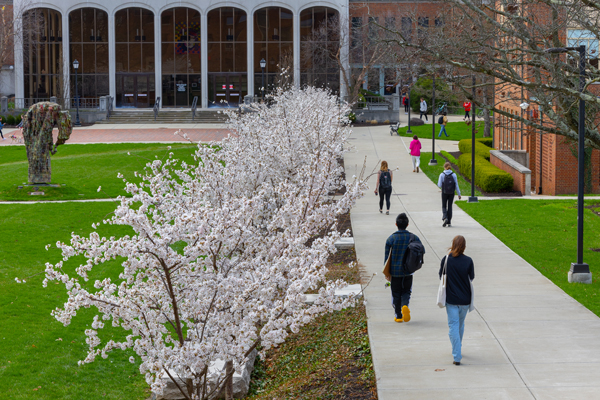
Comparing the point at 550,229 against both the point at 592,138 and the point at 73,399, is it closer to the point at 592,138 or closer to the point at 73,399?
the point at 592,138

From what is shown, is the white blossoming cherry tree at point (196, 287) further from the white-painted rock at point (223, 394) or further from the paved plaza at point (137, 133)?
the paved plaza at point (137, 133)

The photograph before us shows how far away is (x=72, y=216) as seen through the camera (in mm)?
20656

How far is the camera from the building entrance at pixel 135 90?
201ft

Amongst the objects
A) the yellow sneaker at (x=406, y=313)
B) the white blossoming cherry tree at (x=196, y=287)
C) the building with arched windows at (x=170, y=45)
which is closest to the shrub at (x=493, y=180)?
the yellow sneaker at (x=406, y=313)

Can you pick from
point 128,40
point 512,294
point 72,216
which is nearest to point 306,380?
point 512,294

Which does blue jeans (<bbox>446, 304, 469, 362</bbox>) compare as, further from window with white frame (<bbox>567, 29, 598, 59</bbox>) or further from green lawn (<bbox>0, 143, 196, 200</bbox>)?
green lawn (<bbox>0, 143, 196, 200</bbox>)

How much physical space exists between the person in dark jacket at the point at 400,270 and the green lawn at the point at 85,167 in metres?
11.0

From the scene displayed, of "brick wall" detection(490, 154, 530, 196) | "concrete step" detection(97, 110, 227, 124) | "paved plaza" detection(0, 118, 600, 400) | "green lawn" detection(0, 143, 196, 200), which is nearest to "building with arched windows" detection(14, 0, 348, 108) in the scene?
"concrete step" detection(97, 110, 227, 124)

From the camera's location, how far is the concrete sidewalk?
820cm

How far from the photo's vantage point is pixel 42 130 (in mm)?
23297

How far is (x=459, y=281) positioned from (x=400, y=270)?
1.68m

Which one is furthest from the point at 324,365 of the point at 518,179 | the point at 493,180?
the point at 518,179

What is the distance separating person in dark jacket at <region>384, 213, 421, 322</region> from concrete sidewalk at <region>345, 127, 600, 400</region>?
25 cm

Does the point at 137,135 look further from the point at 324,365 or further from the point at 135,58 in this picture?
the point at 324,365
